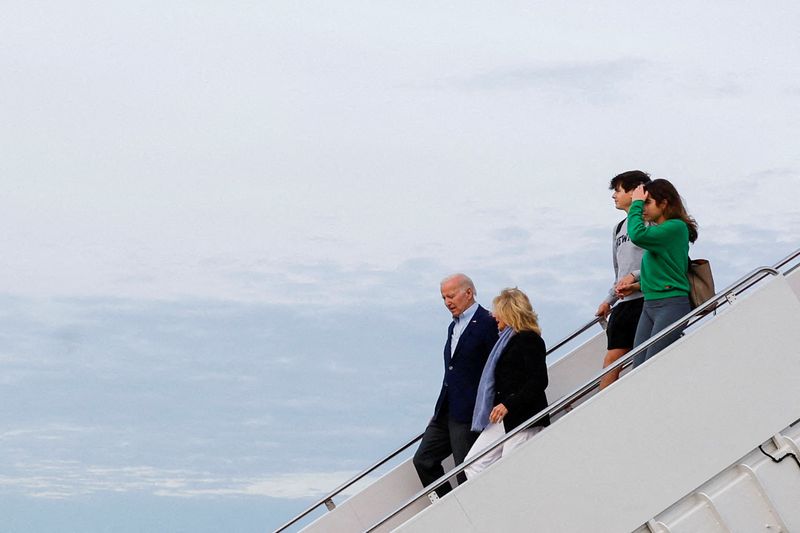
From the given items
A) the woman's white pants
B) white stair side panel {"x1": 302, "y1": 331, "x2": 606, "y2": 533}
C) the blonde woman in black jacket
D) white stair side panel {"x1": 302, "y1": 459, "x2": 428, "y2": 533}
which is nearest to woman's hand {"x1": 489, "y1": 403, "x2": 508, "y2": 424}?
the blonde woman in black jacket

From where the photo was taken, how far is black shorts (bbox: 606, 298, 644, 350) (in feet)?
25.6

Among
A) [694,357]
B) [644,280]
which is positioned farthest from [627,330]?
[694,357]

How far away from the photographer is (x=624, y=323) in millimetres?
7891

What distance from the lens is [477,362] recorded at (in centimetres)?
751

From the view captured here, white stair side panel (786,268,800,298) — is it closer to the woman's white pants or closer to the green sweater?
the green sweater

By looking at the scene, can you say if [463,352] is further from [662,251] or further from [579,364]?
[579,364]

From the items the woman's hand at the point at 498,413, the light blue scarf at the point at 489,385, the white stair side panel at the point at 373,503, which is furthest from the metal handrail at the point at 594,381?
the white stair side panel at the point at 373,503

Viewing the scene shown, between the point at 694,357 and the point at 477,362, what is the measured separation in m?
1.44

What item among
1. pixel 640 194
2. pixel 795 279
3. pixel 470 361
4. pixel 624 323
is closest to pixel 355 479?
pixel 470 361

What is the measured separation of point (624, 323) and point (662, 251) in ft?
3.01

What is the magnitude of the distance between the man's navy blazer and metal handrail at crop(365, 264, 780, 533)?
32.2 inches

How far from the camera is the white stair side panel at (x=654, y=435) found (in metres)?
6.54

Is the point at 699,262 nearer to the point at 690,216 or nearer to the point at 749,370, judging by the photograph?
the point at 690,216

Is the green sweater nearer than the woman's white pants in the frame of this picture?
No
